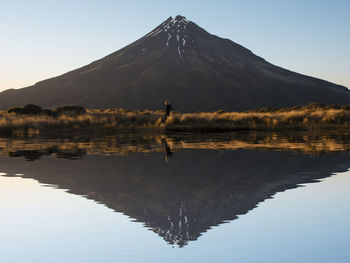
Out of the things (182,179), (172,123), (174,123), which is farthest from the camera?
(174,123)

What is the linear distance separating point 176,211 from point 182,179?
13.1 ft

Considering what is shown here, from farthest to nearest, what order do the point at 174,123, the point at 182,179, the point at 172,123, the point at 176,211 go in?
the point at 174,123
the point at 172,123
the point at 182,179
the point at 176,211

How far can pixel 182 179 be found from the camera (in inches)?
520

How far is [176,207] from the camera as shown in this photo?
376 inches

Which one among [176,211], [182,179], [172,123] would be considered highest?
[172,123]

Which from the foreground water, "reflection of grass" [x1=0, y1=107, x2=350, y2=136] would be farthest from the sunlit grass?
the foreground water

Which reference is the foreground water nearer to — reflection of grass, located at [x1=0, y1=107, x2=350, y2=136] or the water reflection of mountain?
the water reflection of mountain

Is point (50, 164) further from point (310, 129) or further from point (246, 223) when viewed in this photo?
point (310, 129)

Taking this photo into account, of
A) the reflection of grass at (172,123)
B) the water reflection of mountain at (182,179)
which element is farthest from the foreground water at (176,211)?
the reflection of grass at (172,123)

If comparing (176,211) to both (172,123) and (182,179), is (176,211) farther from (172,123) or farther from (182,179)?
(172,123)

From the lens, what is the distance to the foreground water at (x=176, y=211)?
692cm

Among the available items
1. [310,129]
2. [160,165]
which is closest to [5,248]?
[160,165]

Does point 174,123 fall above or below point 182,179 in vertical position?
above

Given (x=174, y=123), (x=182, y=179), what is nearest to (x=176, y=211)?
(x=182, y=179)
